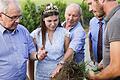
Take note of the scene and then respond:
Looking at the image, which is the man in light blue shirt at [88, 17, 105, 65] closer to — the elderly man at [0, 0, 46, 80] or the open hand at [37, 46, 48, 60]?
the open hand at [37, 46, 48, 60]

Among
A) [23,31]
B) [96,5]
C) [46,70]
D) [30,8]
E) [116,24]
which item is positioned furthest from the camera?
[30,8]

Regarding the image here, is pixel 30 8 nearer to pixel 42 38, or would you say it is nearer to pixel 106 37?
pixel 42 38

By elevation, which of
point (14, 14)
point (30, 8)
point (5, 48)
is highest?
point (14, 14)

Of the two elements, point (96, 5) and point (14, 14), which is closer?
point (96, 5)

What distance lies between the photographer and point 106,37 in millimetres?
3936

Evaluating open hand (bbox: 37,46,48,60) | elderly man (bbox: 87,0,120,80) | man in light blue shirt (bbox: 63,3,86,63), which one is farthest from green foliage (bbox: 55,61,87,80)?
man in light blue shirt (bbox: 63,3,86,63)

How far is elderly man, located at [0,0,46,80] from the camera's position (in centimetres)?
457

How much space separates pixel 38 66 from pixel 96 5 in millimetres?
1615

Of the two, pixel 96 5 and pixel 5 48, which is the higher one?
pixel 96 5

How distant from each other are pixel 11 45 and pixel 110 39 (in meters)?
1.41

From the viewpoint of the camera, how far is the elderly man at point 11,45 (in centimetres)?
457

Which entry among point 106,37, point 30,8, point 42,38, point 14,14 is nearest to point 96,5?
point 106,37

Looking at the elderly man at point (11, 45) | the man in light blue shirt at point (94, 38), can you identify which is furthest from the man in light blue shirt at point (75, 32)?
the elderly man at point (11, 45)

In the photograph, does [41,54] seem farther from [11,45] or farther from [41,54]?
[11,45]
